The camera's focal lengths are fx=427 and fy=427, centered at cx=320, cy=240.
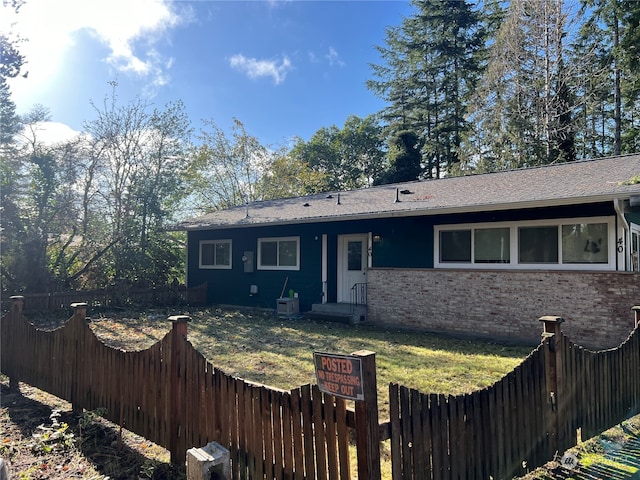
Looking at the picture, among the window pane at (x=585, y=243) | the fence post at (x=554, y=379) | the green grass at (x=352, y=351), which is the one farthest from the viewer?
the window pane at (x=585, y=243)

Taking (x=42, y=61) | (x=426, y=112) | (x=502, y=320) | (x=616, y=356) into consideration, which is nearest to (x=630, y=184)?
(x=502, y=320)

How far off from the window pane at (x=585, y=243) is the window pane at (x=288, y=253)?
717 cm

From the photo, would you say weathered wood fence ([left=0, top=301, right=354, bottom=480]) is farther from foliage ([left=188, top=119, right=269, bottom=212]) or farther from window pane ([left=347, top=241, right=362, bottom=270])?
foliage ([left=188, top=119, right=269, bottom=212])

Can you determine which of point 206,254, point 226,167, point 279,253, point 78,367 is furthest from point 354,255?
point 226,167

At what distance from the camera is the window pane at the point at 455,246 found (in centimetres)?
971

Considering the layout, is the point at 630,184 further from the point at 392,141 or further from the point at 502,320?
the point at 392,141

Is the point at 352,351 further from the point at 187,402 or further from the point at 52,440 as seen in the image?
the point at 52,440

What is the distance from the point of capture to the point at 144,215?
51.2ft

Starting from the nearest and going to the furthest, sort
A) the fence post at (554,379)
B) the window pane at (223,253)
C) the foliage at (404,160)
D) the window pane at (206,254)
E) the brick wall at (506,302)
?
the fence post at (554,379) < the brick wall at (506,302) < the window pane at (223,253) < the window pane at (206,254) < the foliage at (404,160)

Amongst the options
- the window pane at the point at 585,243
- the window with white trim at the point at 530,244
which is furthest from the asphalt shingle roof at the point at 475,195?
the window pane at the point at 585,243

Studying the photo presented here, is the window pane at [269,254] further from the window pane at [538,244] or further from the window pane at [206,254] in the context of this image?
the window pane at [538,244]

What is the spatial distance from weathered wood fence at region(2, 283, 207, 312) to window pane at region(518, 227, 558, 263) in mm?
10440

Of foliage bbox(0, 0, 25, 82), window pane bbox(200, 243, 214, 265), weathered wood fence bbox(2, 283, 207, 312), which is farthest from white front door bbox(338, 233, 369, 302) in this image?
foliage bbox(0, 0, 25, 82)

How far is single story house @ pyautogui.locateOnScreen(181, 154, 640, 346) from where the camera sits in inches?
308
